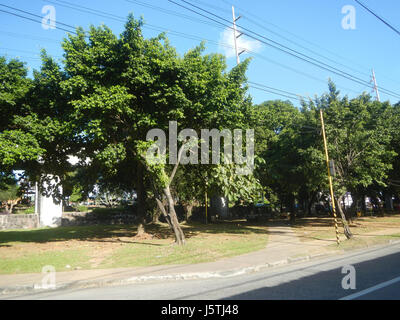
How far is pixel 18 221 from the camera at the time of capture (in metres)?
28.7

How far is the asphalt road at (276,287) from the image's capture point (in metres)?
6.12

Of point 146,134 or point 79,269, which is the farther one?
point 146,134

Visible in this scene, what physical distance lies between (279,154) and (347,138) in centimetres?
669

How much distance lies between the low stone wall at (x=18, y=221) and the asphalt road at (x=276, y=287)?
25.3 m

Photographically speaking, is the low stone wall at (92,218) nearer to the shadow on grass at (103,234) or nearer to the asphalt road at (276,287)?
the shadow on grass at (103,234)

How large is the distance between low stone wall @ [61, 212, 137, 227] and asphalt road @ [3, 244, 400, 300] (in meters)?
25.8

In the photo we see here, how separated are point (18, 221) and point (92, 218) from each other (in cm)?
686

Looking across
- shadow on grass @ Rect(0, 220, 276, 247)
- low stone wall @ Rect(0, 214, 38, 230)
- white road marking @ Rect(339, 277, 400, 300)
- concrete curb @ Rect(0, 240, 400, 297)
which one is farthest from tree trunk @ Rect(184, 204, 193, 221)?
white road marking @ Rect(339, 277, 400, 300)

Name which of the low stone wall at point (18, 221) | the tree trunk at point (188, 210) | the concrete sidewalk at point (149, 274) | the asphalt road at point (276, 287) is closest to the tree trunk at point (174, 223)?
the concrete sidewalk at point (149, 274)

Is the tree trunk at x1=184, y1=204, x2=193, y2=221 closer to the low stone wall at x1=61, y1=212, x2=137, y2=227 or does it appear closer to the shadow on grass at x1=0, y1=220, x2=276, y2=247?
the low stone wall at x1=61, y1=212, x2=137, y2=227

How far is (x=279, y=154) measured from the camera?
23469 millimetres
